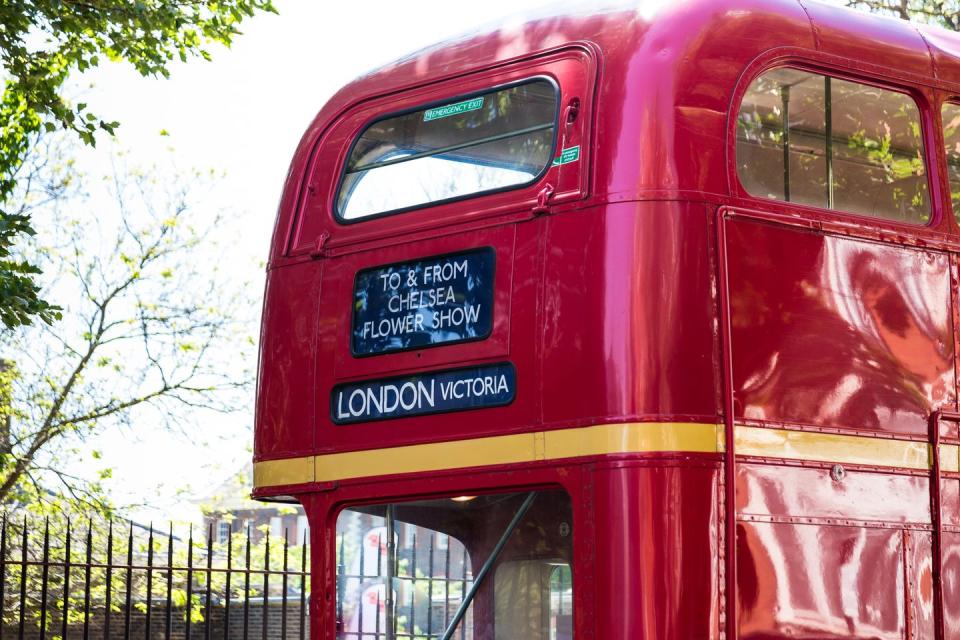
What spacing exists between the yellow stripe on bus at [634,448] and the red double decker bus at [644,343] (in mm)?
11

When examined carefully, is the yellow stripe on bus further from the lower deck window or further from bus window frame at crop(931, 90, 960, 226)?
bus window frame at crop(931, 90, 960, 226)

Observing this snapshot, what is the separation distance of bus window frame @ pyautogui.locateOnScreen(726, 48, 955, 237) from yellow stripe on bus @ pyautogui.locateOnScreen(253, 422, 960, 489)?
85 centimetres

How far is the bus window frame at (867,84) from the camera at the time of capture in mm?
5258

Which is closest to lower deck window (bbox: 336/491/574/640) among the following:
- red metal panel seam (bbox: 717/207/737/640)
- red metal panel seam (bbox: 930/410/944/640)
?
red metal panel seam (bbox: 717/207/737/640)

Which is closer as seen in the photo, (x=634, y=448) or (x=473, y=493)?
(x=634, y=448)

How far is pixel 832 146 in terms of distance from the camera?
553 centimetres

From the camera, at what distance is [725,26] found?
5.37 m

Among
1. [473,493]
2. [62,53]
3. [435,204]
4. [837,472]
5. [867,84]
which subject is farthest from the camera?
[62,53]

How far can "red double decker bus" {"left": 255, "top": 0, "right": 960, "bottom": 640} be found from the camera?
4996 millimetres

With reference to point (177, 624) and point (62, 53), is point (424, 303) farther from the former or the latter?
point (177, 624)

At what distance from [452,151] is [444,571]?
70.8 inches

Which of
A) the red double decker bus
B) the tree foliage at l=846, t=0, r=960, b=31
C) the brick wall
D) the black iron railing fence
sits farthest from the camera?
the brick wall

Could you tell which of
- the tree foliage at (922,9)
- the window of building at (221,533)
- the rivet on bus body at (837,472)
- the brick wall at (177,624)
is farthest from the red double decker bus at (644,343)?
the window of building at (221,533)

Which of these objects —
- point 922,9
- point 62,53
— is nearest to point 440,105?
point 62,53
